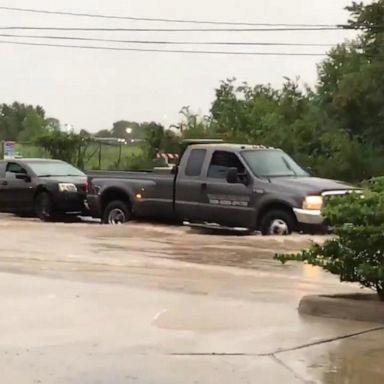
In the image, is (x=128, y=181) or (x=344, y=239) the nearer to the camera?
(x=344, y=239)

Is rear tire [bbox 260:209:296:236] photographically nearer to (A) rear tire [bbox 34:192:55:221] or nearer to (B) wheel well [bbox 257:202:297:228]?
(B) wheel well [bbox 257:202:297:228]

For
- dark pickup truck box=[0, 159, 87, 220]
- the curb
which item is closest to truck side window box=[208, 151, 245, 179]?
dark pickup truck box=[0, 159, 87, 220]

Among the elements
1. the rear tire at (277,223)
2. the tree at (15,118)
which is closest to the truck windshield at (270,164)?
the rear tire at (277,223)

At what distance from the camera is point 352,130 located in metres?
36.8

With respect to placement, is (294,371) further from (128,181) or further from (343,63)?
(343,63)

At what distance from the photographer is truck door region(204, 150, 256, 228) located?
1695cm

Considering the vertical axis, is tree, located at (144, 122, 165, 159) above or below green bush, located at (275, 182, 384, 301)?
above

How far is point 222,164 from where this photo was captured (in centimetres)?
1775

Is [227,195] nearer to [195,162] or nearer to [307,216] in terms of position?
[195,162]

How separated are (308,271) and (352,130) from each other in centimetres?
2529

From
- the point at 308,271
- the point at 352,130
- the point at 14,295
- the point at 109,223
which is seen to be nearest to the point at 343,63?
the point at 352,130

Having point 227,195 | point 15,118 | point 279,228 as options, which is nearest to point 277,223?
point 279,228

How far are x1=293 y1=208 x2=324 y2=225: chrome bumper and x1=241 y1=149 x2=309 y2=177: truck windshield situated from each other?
124 cm

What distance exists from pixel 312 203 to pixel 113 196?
5.11 metres
